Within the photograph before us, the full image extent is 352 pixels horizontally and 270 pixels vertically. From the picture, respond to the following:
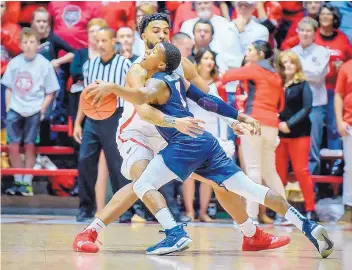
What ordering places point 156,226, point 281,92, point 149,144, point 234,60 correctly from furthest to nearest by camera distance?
1. point 234,60
2. point 281,92
3. point 156,226
4. point 149,144

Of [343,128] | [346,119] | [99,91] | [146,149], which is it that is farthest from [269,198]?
[346,119]

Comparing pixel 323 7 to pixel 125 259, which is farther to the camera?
pixel 323 7

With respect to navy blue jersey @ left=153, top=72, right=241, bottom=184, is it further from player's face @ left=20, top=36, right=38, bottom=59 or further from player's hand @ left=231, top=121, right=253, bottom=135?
player's face @ left=20, top=36, right=38, bottom=59

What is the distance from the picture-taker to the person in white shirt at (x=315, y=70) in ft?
29.7

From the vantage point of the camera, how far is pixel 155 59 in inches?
216

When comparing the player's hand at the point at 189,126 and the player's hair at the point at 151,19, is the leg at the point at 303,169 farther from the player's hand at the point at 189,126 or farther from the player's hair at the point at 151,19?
the player's hand at the point at 189,126

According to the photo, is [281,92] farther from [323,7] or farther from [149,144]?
[149,144]

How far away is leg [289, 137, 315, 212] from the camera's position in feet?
28.5

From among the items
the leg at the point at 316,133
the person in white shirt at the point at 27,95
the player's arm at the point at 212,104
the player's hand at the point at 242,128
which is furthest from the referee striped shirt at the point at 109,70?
the player's hand at the point at 242,128

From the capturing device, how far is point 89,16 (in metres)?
9.67

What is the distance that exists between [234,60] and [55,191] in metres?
2.48

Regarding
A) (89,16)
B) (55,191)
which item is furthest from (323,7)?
(55,191)

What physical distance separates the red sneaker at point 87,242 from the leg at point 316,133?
3987 millimetres

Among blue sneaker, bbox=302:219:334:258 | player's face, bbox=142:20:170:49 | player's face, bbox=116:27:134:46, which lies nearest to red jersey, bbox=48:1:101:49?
player's face, bbox=116:27:134:46
